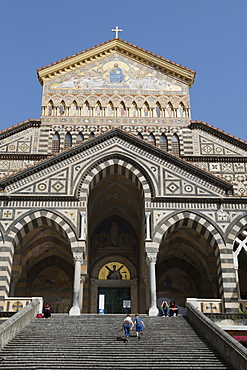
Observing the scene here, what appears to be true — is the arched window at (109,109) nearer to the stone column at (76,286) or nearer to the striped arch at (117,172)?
the striped arch at (117,172)

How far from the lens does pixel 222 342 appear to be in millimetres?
12672

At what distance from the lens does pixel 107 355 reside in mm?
12781

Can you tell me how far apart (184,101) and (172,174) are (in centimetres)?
965

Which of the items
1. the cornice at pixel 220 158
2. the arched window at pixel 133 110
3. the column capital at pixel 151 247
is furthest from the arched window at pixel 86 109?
the column capital at pixel 151 247

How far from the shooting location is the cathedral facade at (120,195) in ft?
67.5

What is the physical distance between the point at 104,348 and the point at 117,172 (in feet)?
35.3

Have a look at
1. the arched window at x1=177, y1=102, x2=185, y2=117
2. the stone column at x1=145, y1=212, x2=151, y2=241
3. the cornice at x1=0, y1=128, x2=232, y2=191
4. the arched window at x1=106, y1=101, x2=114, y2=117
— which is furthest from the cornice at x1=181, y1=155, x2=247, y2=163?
the stone column at x1=145, y1=212, x2=151, y2=241

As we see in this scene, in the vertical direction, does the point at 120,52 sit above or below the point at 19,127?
above

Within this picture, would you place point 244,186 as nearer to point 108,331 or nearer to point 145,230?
point 145,230

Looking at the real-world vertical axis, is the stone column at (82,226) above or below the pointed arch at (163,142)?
below

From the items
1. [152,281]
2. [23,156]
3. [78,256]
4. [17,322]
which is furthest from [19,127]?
[17,322]

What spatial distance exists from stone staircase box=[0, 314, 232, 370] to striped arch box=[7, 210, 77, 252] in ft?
16.2

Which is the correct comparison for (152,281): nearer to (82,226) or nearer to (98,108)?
(82,226)

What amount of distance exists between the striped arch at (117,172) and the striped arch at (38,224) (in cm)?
184
